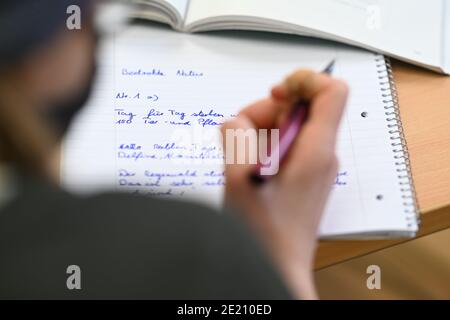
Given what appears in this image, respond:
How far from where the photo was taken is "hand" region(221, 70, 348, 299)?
488 millimetres

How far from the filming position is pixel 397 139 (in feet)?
2.06

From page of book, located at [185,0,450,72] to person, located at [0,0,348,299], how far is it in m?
0.29

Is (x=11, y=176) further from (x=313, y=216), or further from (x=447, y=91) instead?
(x=447, y=91)

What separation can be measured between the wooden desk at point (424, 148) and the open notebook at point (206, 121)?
0.01 meters

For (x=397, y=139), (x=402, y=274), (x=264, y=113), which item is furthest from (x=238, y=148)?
(x=402, y=274)

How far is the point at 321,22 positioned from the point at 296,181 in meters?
0.24

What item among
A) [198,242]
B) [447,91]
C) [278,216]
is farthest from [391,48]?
[198,242]

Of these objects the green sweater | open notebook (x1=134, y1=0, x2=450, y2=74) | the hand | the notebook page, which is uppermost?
the notebook page

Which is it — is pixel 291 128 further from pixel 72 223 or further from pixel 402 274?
pixel 402 274

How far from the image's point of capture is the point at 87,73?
42 cm

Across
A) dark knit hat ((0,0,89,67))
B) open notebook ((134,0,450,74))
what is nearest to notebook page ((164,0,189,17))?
open notebook ((134,0,450,74))

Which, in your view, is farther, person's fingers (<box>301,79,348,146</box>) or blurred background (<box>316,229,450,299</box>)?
blurred background (<box>316,229,450,299</box>)

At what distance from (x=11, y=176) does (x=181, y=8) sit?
0.38 m

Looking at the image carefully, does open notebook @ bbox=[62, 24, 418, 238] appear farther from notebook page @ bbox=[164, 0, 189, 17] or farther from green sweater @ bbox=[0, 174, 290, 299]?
green sweater @ bbox=[0, 174, 290, 299]
